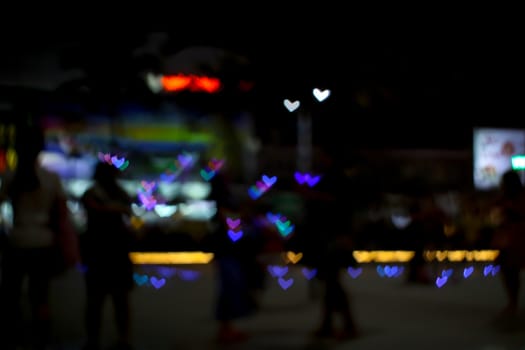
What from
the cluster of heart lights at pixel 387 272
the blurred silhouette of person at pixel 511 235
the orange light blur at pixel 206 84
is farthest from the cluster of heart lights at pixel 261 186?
the orange light blur at pixel 206 84

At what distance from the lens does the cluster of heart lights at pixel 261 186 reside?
1367 centimetres

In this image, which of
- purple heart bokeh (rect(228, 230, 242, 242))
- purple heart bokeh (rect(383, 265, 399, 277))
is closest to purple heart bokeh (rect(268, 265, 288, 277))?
purple heart bokeh (rect(383, 265, 399, 277))

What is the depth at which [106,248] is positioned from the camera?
680 cm

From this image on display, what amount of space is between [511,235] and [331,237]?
228 centimetres

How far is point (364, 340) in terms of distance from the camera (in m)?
7.80

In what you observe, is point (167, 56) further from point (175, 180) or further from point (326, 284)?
point (175, 180)

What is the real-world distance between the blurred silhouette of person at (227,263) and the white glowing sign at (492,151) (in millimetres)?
12624

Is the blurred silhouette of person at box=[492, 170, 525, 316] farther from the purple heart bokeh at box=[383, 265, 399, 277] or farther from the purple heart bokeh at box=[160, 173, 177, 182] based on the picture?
the purple heart bokeh at box=[160, 173, 177, 182]

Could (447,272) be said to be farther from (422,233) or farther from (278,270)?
(278,270)

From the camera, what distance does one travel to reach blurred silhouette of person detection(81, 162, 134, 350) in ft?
22.4

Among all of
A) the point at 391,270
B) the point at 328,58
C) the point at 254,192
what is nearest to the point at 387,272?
the point at 391,270

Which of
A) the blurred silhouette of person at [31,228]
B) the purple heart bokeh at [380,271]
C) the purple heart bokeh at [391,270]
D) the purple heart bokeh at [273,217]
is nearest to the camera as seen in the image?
the blurred silhouette of person at [31,228]

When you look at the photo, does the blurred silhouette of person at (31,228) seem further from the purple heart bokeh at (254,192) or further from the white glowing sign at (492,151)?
the white glowing sign at (492,151)

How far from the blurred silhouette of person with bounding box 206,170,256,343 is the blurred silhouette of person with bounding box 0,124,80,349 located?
5.65 feet
